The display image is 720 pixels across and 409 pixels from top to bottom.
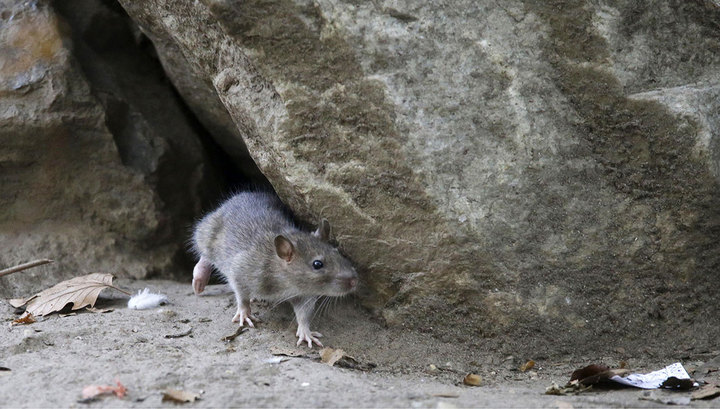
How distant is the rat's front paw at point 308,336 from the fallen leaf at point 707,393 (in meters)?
2.25

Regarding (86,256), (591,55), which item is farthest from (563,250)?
(86,256)

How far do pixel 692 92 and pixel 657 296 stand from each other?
1286mm

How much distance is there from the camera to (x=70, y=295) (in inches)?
223

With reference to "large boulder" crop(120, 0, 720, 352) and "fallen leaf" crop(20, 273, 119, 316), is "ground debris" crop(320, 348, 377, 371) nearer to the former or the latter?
"large boulder" crop(120, 0, 720, 352)

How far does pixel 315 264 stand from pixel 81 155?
245cm

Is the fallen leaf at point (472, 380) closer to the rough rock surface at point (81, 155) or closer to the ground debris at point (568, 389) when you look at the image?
the ground debris at point (568, 389)

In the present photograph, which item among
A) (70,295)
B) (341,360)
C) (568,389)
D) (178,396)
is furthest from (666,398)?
(70,295)

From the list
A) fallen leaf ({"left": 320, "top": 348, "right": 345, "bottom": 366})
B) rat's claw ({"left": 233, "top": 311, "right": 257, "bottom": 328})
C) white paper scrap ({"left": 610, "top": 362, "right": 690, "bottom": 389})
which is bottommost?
white paper scrap ({"left": 610, "top": 362, "right": 690, "bottom": 389})

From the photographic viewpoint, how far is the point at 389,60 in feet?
15.2

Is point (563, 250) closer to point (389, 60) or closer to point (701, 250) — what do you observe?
point (701, 250)

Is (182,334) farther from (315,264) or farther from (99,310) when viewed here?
(315,264)

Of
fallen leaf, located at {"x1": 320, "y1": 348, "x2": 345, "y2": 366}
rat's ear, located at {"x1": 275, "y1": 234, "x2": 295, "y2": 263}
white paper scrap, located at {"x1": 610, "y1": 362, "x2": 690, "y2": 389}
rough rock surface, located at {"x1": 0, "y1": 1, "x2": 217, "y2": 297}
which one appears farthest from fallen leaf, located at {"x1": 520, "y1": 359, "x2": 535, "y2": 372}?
rough rock surface, located at {"x1": 0, "y1": 1, "x2": 217, "y2": 297}

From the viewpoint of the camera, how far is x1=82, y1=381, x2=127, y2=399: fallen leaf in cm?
386

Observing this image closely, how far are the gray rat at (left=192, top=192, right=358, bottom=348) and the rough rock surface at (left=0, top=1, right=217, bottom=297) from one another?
90 centimetres
